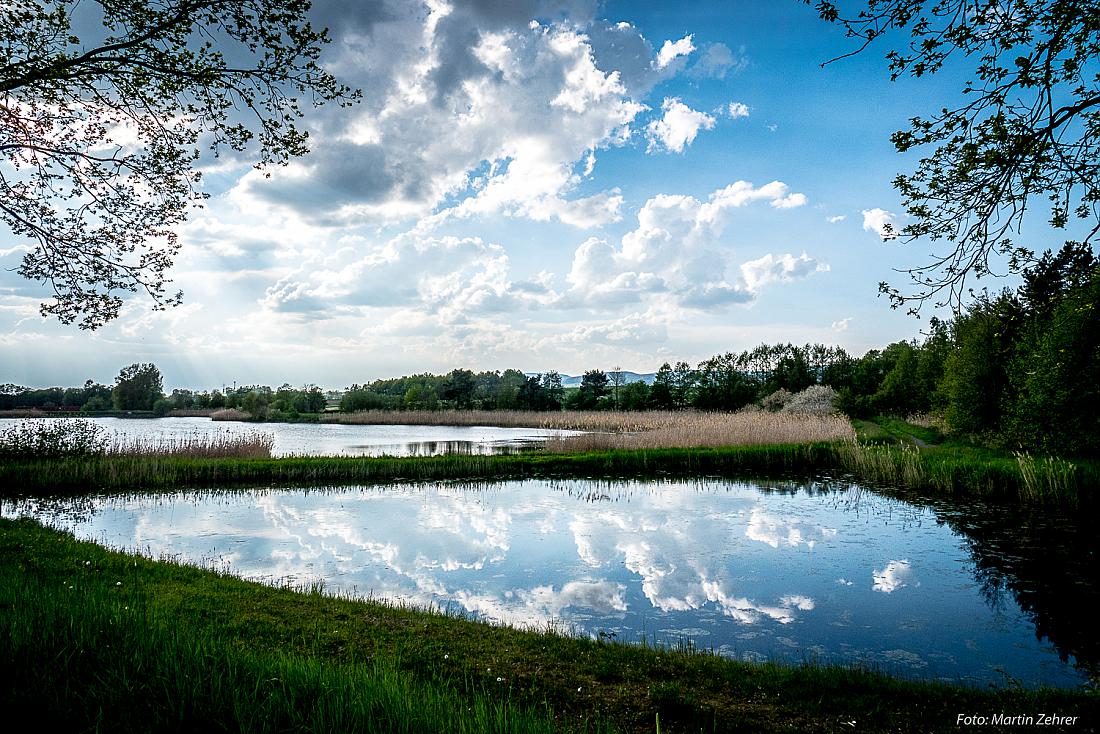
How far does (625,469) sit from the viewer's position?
22.6 m

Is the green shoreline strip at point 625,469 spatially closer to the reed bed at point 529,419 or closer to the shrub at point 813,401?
the reed bed at point 529,419

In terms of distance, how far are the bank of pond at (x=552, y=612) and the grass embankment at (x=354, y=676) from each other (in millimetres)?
23

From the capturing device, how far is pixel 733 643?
6613 millimetres

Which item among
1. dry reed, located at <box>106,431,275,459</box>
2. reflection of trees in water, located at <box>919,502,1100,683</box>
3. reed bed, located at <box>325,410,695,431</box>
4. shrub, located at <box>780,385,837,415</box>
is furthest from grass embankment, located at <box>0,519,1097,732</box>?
shrub, located at <box>780,385,837,415</box>

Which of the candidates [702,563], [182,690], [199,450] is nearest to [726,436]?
[702,563]

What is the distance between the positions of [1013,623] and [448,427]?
48.0 meters

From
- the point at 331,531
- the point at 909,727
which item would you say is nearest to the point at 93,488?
the point at 331,531

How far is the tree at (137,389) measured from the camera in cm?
7194

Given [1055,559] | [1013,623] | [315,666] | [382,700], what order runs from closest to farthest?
[382,700] < [315,666] < [1013,623] < [1055,559]

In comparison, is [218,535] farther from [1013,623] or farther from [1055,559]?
[1055,559]

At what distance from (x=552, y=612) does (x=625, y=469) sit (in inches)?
604

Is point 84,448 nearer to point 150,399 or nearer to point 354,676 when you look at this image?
point 354,676

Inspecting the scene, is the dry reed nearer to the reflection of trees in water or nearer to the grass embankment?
the grass embankment

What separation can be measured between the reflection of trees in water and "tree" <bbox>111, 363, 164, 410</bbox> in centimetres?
8357
